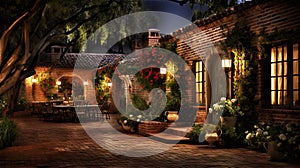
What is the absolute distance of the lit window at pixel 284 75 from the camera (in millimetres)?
9500

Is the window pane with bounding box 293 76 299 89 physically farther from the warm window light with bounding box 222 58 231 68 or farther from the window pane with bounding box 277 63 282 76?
the warm window light with bounding box 222 58 231 68

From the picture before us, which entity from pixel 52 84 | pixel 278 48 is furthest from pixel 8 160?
pixel 52 84

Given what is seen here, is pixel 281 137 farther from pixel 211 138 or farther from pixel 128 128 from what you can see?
pixel 128 128

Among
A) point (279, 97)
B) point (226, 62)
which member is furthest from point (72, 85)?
point (279, 97)

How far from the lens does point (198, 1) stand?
1203 cm

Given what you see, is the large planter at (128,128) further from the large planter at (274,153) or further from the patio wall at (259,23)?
the large planter at (274,153)

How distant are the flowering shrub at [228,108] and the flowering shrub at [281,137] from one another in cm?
118

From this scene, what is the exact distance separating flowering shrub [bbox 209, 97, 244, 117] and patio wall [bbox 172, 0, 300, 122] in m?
0.57

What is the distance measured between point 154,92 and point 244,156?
6681 millimetres

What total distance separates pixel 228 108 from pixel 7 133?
19.7ft

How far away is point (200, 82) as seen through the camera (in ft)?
45.9

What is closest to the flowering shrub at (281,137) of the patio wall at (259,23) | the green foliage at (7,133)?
the patio wall at (259,23)

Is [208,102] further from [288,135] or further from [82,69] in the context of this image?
[82,69]

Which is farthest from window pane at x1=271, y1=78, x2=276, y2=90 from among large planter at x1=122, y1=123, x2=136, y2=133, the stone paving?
large planter at x1=122, y1=123, x2=136, y2=133
